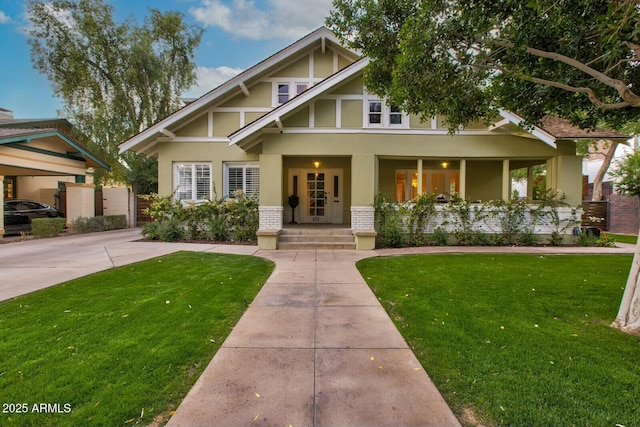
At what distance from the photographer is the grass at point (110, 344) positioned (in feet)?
7.19

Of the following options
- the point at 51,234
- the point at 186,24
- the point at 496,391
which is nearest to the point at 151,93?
the point at 186,24

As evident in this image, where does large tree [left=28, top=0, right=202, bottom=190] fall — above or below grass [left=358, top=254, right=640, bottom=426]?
above

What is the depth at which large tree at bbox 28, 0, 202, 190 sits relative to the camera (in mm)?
17125

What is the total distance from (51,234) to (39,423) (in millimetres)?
13316

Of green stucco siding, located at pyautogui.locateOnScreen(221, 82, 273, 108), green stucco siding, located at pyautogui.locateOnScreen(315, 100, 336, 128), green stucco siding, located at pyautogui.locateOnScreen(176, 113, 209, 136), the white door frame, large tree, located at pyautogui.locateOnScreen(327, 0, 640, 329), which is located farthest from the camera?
the white door frame

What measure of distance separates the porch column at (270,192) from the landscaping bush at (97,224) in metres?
8.95

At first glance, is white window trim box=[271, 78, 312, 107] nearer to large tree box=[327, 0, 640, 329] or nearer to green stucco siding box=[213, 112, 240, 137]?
green stucco siding box=[213, 112, 240, 137]

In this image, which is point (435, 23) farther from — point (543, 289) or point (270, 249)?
point (270, 249)

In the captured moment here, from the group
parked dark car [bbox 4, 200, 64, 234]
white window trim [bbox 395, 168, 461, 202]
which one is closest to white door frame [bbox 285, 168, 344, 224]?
white window trim [bbox 395, 168, 461, 202]

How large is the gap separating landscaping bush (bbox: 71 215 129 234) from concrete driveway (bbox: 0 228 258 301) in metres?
2.17

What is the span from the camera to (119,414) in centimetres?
209

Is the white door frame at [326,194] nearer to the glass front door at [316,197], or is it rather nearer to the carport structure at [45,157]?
the glass front door at [316,197]

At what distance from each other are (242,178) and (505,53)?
912cm

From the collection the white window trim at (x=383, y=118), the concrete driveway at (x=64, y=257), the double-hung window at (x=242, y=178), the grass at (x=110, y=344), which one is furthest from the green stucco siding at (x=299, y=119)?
the grass at (x=110, y=344)
